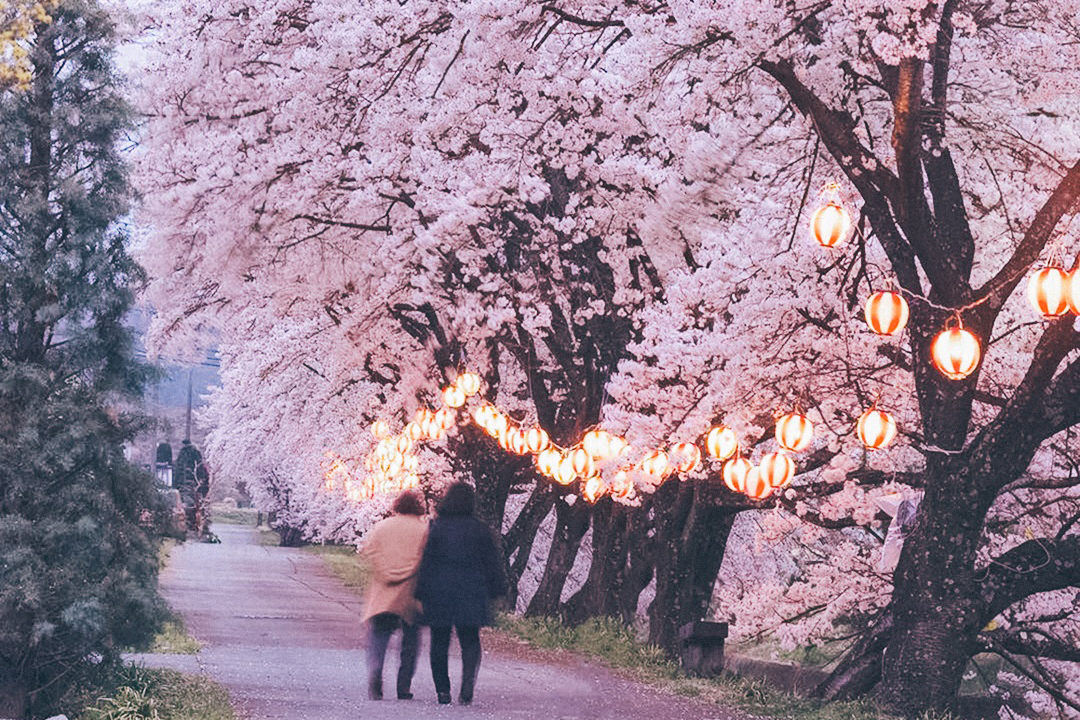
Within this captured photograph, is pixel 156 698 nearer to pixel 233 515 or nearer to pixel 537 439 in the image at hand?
pixel 537 439

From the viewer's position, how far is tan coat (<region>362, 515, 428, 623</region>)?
514 inches

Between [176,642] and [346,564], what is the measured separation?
31.3 meters

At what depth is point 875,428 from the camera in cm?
1391

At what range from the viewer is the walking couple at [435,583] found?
1262 centimetres

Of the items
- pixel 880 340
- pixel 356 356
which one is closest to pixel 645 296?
pixel 880 340

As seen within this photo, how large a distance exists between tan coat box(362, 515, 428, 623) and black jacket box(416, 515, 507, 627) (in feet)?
0.94

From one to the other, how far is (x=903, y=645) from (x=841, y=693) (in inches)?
189

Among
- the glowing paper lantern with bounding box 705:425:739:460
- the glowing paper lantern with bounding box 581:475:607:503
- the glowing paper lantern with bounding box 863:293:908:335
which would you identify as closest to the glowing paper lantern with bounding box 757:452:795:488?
the glowing paper lantern with bounding box 705:425:739:460

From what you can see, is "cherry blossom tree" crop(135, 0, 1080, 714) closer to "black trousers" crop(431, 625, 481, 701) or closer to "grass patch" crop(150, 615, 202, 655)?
"black trousers" crop(431, 625, 481, 701)

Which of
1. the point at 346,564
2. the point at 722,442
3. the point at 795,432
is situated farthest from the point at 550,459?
the point at 346,564

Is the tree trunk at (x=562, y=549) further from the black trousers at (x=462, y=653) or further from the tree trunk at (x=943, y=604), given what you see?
the black trousers at (x=462, y=653)

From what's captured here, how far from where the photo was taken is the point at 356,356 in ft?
99.8

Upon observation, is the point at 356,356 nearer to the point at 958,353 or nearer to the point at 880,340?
the point at 880,340

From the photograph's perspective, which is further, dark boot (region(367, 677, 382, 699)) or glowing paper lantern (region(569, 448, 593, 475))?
glowing paper lantern (region(569, 448, 593, 475))
